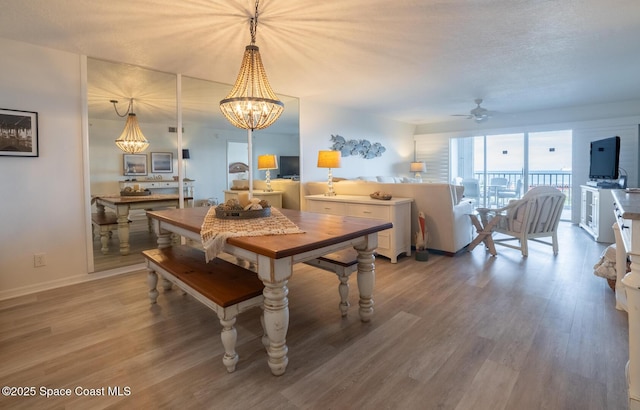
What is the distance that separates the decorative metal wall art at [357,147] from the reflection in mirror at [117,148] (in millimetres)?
2914

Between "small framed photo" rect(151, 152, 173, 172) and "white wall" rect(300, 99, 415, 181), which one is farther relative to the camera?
"white wall" rect(300, 99, 415, 181)

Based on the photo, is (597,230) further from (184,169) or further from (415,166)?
(184,169)

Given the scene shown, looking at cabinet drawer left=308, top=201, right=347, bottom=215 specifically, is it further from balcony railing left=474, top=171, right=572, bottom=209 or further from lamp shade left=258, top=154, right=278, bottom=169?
balcony railing left=474, top=171, right=572, bottom=209

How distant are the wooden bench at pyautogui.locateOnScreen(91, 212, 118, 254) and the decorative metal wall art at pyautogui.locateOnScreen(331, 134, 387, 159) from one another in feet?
11.9

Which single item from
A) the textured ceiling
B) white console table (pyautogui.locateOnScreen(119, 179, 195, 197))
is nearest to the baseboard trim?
white console table (pyautogui.locateOnScreen(119, 179, 195, 197))

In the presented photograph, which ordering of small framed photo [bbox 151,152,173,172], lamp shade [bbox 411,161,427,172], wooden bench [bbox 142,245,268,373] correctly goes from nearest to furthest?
wooden bench [bbox 142,245,268,373]
small framed photo [bbox 151,152,173,172]
lamp shade [bbox 411,161,427,172]

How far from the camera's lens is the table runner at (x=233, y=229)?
1.75 meters

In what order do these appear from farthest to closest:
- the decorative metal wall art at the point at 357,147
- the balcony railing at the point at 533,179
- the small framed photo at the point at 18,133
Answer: the balcony railing at the point at 533,179 < the decorative metal wall art at the point at 357,147 < the small framed photo at the point at 18,133

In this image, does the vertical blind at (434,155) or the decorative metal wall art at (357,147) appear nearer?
the decorative metal wall art at (357,147)

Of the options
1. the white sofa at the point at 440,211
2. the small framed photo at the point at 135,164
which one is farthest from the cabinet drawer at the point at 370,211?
the small framed photo at the point at 135,164

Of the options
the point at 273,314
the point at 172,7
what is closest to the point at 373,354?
the point at 273,314

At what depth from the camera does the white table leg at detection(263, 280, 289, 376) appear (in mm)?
1617

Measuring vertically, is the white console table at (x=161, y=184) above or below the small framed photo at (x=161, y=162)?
below

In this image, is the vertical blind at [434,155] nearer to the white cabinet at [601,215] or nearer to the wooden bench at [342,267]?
the white cabinet at [601,215]
